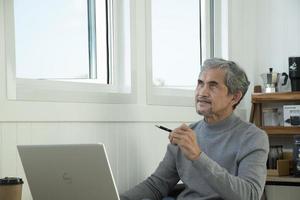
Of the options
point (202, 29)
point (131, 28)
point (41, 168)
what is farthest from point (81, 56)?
point (202, 29)

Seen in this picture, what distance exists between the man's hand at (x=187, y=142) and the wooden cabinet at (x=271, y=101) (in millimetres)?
1765

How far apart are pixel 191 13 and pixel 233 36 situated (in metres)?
0.40

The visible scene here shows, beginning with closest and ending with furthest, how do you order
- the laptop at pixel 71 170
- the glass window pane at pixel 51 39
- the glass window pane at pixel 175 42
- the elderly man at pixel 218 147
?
the laptop at pixel 71 170
the elderly man at pixel 218 147
the glass window pane at pixel 51 39
the glass window pane at pixel 175 42

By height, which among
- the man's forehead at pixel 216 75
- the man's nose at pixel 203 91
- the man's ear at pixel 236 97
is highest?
the man's forehead at pixel 216 75

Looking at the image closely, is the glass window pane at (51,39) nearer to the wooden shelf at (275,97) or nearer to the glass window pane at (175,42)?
the glass window pane at (175,42)

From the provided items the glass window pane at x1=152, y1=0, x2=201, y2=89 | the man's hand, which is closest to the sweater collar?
the man's hand

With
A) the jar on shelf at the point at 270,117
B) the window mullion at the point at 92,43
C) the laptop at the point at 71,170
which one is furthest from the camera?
the jar on shelf at the point at 270,117

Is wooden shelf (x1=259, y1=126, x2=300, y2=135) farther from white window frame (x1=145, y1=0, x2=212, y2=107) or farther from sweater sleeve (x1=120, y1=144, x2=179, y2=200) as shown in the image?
sweater sleeve (x1=120, y1=144, x2=179, y2=200)

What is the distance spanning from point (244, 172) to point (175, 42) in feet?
4.83

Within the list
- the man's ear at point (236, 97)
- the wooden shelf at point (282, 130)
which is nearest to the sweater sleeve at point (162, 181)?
the man's ear at point (236, 97)

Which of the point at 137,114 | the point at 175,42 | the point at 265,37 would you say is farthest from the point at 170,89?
the point at 265,37

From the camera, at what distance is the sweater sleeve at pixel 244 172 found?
2016 mm

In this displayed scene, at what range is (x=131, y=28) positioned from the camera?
2766 millimetres

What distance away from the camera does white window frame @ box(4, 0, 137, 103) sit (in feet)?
6.84
